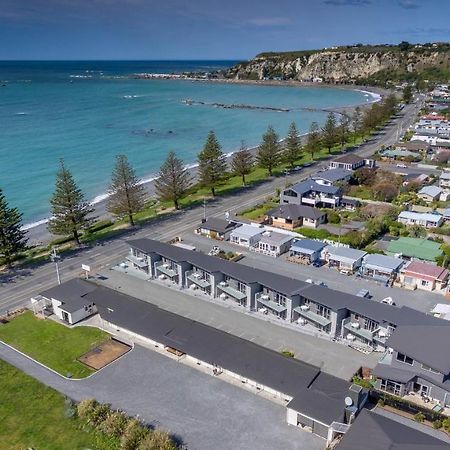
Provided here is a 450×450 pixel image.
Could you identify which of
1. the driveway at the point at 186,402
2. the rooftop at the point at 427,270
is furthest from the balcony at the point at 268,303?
the rooftop at the point at 427,270

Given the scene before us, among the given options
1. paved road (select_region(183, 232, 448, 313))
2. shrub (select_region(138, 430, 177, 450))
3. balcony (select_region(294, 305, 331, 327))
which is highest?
balcony (select_region(294, 305, 331, 327))

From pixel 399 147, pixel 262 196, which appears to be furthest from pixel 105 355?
pixel 399 147

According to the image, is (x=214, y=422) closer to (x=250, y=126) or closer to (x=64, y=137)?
(x=64, y=137)

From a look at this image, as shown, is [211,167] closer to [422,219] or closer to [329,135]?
[422,219]

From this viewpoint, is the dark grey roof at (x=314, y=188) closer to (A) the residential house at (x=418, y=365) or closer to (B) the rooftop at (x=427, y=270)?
(B) the rooftop at (x=427, y=270)

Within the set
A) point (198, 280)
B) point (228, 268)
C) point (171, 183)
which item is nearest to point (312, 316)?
point (228, 268)

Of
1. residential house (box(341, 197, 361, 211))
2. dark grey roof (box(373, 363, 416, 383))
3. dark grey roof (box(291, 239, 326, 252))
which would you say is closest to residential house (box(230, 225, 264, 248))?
dark grey roof (box(291, 239, 326, 252))

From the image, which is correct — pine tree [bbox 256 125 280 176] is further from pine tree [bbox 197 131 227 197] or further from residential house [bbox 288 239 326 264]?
residential house [bbox 288 239 326 264]
